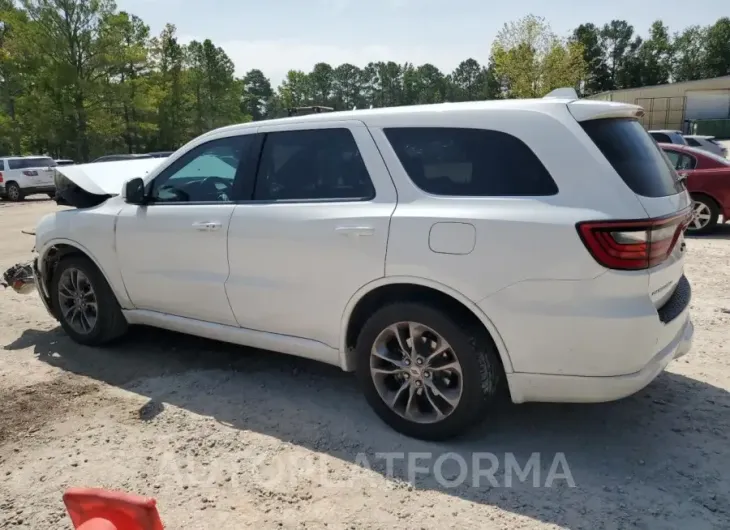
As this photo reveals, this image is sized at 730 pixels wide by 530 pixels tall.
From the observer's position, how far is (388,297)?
3412 mm

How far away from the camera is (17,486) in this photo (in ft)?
10.3

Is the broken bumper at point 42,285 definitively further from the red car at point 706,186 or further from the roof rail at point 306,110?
the red car at point 706,186

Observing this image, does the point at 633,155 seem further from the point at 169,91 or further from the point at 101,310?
the point at 169,91

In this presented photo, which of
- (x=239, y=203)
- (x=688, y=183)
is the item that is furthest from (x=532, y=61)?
(x=239, y=203)

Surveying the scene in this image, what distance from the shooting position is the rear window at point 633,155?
2.93 metres

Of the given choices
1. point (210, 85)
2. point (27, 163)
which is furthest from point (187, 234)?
point (210, 85)

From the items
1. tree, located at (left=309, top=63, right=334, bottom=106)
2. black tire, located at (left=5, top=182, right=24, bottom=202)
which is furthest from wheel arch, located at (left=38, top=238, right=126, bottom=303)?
tree, located at (left=309, top=63, right=334, bottom=106)

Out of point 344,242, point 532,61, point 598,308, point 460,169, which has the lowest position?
point 598,308

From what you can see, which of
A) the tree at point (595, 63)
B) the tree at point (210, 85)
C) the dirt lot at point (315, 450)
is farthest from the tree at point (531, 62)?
the tree at point (595, 63)

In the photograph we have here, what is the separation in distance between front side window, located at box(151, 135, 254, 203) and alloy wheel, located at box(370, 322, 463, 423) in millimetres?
1550

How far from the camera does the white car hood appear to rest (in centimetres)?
495

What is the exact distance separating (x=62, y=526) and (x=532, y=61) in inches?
1673

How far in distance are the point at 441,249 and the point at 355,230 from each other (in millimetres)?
541

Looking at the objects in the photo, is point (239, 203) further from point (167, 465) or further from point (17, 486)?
point (17, 486)
